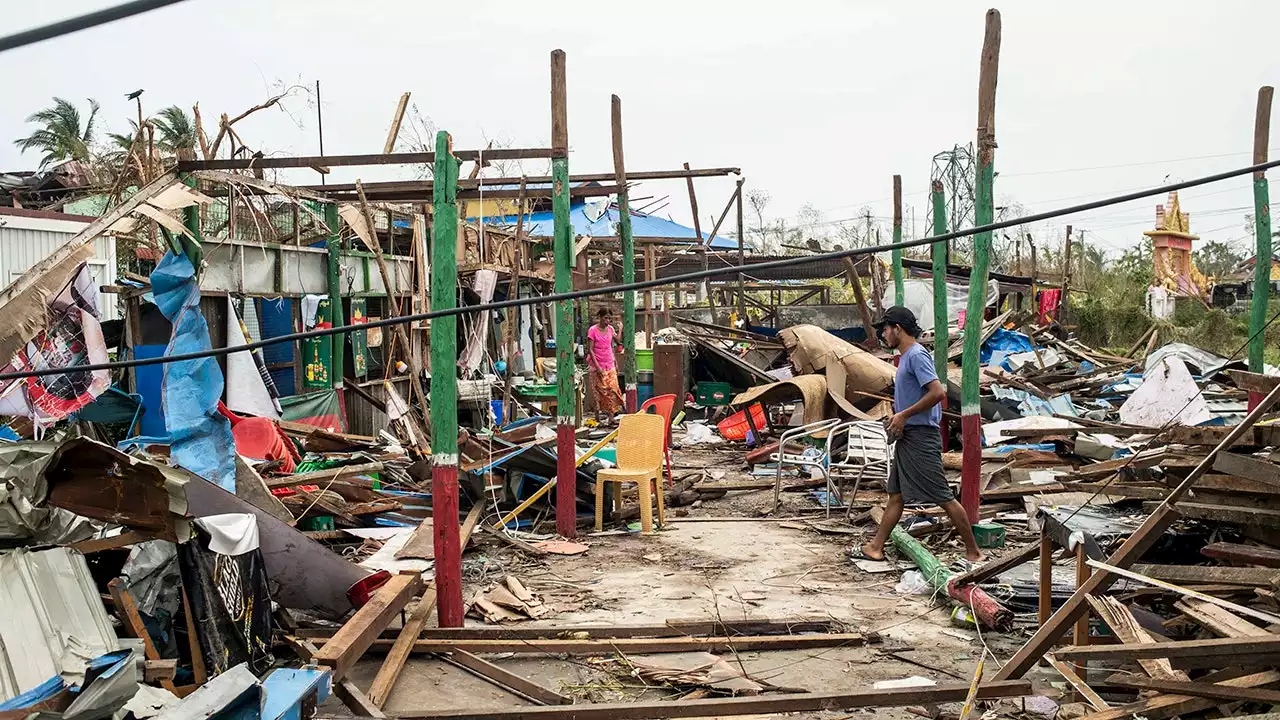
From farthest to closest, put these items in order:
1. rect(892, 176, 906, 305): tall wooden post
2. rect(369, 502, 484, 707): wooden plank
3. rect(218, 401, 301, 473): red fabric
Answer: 1. rect(892, 176, 906, 305): tall wooden post
2. rect(218, 401, 301, 473): red fabric
3. rect(369, 502, 484, 707): wooden plank

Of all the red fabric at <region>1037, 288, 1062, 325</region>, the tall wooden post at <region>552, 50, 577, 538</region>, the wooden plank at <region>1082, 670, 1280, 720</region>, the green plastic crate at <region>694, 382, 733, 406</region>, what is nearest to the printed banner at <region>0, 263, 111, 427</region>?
the tall wooden post at <region>552, 50, 577, 538</region>

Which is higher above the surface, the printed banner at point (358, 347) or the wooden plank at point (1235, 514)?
the printed banner at point (358, 347)

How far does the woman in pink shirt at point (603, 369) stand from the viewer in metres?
17.1

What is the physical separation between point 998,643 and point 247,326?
898 centimetres

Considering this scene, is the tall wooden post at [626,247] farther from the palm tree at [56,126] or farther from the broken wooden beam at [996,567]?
the palm tree at [56,126]

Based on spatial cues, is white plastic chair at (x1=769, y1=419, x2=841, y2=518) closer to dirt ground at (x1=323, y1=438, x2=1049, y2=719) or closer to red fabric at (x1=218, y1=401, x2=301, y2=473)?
dirt ground at (x1=323, y1=438, x2=1049, y2=719)

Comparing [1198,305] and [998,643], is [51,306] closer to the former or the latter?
[998,643]

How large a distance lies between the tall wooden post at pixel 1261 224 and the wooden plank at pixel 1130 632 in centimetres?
1058

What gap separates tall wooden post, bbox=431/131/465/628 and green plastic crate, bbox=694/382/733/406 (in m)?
11.4

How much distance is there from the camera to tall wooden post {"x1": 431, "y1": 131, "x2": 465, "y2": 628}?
6.35 m

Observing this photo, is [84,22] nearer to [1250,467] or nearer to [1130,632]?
[1130,632]

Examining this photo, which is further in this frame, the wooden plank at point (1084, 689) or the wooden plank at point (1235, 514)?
the wooden plank at point (1235, 514)

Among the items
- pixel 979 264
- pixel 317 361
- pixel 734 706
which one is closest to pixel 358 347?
pixel 317 361

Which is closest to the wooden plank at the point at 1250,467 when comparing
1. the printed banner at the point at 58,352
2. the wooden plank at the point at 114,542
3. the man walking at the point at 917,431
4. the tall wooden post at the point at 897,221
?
the man walking at the point at 917,431
